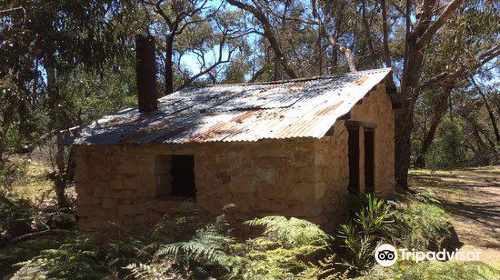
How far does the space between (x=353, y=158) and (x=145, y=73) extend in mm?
4708

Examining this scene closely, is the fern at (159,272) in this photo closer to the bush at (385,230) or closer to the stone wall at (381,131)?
the bush at (385,230)

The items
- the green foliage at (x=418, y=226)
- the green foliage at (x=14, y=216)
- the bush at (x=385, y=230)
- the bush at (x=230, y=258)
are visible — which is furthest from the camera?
the green foliage at (x=14, y=216)

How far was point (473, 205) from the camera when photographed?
37.0 ft

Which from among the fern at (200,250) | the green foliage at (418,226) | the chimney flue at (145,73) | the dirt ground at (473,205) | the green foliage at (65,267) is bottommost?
the dirt ground at (473,205)

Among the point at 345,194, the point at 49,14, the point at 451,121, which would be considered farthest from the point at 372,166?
the point at 451,121

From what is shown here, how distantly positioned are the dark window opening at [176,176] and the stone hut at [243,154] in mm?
20

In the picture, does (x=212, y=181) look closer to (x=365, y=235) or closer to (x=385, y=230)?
(x=365, y=235)

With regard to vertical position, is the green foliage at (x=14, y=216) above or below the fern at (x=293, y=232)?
below

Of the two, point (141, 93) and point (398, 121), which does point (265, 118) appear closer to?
point (141, 93)

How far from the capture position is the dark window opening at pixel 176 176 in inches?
290

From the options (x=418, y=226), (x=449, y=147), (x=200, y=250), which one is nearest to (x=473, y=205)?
(x=418, y=226)

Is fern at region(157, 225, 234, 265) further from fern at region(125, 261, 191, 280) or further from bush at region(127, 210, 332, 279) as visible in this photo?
fern at region(125, 261, 191, 280)

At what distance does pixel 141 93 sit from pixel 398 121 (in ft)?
21.9

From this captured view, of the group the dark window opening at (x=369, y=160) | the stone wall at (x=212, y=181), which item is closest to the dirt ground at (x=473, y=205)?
the dark window opening at (x=369, y=160)
